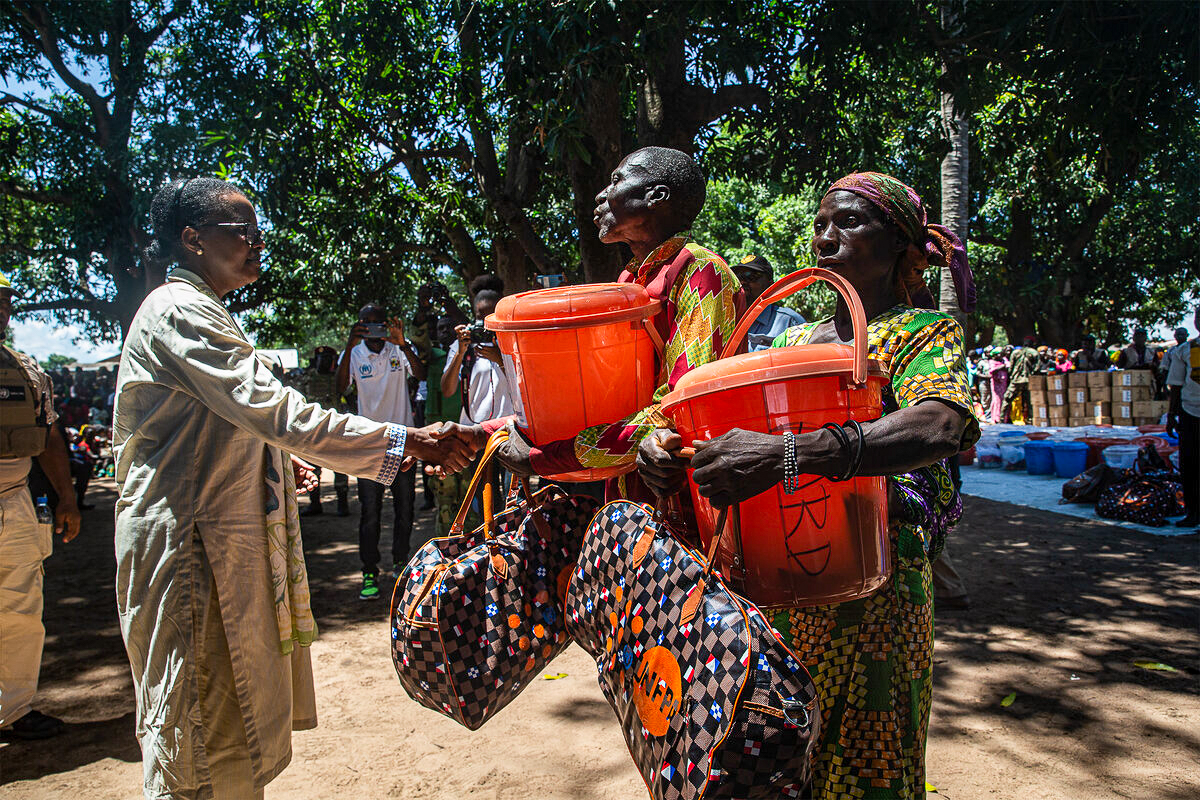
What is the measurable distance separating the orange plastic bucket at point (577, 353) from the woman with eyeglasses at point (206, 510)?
70cm

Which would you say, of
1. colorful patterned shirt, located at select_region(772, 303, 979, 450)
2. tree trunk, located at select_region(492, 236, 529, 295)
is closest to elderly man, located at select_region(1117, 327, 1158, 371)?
tree trunk, located at select_region(492, 236, 529, 295)

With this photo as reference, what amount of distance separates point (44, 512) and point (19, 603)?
45 cm

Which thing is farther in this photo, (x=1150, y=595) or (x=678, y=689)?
(x=1150, y=595)

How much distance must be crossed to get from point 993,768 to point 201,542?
3167mm

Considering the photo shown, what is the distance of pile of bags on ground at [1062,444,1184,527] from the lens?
7695mm

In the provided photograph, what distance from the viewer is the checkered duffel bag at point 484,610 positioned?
1.92 m

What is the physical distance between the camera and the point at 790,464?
153 centimetres

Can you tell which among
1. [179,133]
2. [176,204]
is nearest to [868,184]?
[176,204]

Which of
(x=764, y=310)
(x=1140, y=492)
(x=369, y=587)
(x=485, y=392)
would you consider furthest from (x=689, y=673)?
(x=1140, y=492)

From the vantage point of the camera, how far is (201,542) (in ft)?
7.71

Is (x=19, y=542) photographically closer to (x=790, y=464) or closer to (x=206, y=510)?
(x=206, y=510)

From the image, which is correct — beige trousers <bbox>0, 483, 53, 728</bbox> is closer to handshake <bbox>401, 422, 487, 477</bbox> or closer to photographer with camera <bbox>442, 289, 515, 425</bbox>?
handshake <bbox>401, 422, 487, 477</bbox>

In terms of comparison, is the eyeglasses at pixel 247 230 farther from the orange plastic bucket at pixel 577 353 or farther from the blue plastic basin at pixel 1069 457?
the blue plastic basin at pixel 1069 457

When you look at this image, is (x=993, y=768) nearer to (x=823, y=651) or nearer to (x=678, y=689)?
(x=823, y=651)
